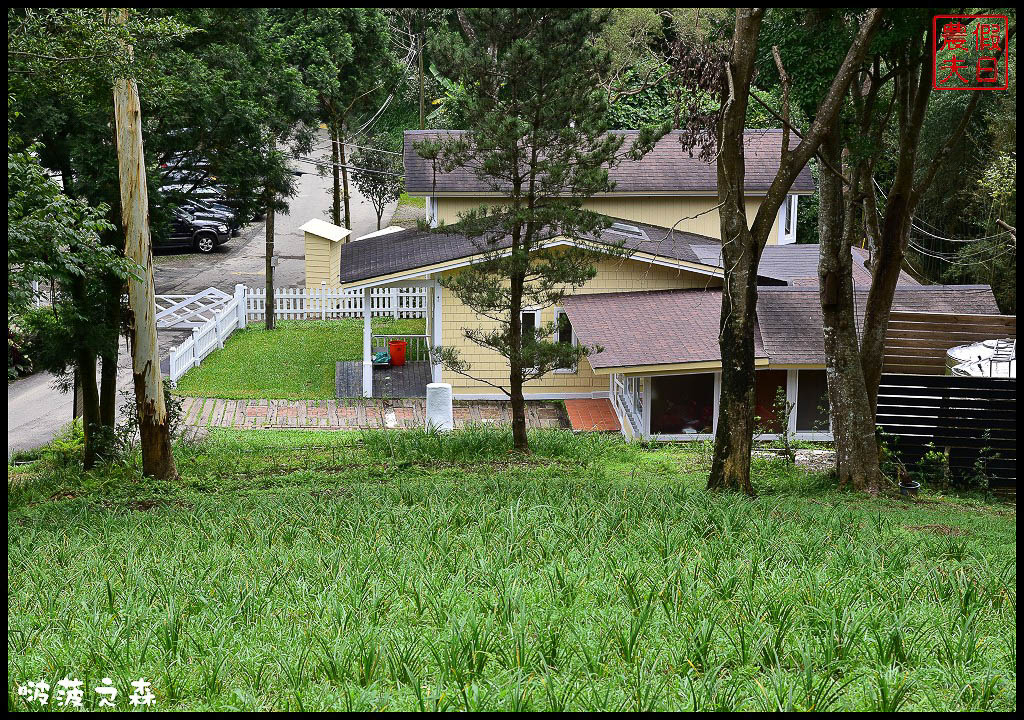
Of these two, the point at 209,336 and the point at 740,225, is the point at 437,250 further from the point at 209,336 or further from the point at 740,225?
the point at 740,225

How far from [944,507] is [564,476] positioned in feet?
17.4

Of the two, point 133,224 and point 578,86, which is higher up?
point 578,86

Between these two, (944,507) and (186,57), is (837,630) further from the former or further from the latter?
(186,57)

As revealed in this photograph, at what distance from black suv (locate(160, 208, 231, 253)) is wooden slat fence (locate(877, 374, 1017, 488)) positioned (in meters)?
29.9

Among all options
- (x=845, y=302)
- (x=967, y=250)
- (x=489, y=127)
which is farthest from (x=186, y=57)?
(x=967, y=250)

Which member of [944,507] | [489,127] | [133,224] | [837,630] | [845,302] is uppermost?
[489,127]

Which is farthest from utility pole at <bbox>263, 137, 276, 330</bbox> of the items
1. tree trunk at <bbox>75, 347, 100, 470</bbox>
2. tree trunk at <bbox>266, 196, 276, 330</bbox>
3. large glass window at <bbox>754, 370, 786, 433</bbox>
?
large glass window at <bbox>754, 370, 786, 433</bbox>

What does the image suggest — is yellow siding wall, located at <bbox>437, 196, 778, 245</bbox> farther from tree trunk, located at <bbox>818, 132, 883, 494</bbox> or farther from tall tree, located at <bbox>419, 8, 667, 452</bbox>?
A: tree trunk, located at <bbox>818, 132, 883, 494</bbox>

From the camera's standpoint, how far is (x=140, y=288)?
13.0 metres

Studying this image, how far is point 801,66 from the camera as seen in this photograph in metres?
12.4

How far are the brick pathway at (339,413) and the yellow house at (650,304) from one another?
896 mm

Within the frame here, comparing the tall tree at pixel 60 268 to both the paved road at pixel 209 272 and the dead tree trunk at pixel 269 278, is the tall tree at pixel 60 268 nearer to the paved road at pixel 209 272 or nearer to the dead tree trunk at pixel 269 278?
the paved road at pixel 209 272

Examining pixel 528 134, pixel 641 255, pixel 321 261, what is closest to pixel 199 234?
pixel 321 261

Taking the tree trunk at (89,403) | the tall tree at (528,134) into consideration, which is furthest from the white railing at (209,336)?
the tall tree at (528,134)
